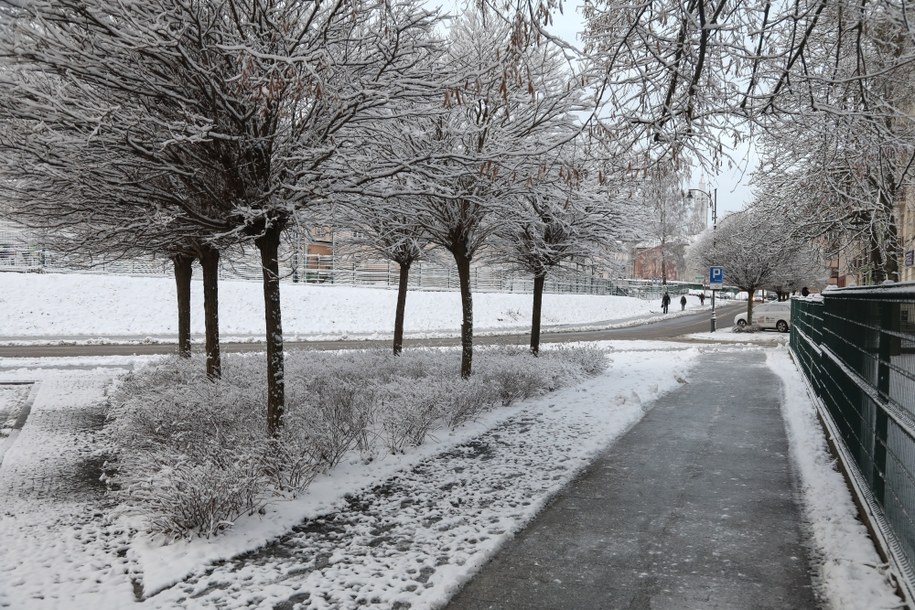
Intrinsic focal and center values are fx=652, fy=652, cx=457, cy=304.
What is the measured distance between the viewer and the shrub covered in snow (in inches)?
205

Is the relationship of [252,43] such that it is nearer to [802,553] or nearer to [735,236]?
[802,553]

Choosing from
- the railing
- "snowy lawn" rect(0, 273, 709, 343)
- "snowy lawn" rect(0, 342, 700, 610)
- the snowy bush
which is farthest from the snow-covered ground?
"snowy lawn" rect(0, 273, 709, 343)

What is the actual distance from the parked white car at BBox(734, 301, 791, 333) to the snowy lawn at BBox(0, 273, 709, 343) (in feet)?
22.6

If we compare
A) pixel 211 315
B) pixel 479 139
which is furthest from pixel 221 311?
pixel 479 139

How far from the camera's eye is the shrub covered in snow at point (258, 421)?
17.1 feet

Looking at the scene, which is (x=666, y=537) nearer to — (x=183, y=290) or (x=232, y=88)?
(x=232, y=88)

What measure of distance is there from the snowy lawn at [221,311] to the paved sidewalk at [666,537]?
1776cm

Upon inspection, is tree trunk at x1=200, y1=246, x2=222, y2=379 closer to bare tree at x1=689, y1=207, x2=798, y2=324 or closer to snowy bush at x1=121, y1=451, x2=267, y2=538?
snowy bush at x1=121, y1=451, x2=267, y2=538

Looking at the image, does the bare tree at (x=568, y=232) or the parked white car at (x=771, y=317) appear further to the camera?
the parked white car at (x=771, y=317)

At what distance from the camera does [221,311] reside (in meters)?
26.3

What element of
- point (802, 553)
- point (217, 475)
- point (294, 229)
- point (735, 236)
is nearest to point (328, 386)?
point (294, 229)

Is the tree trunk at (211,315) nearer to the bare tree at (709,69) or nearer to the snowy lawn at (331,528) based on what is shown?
the snowy lawn at (331,528)

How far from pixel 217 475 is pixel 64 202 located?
4490 mm

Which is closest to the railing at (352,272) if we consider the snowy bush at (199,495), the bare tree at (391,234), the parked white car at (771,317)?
the bare tree at (391,234)
